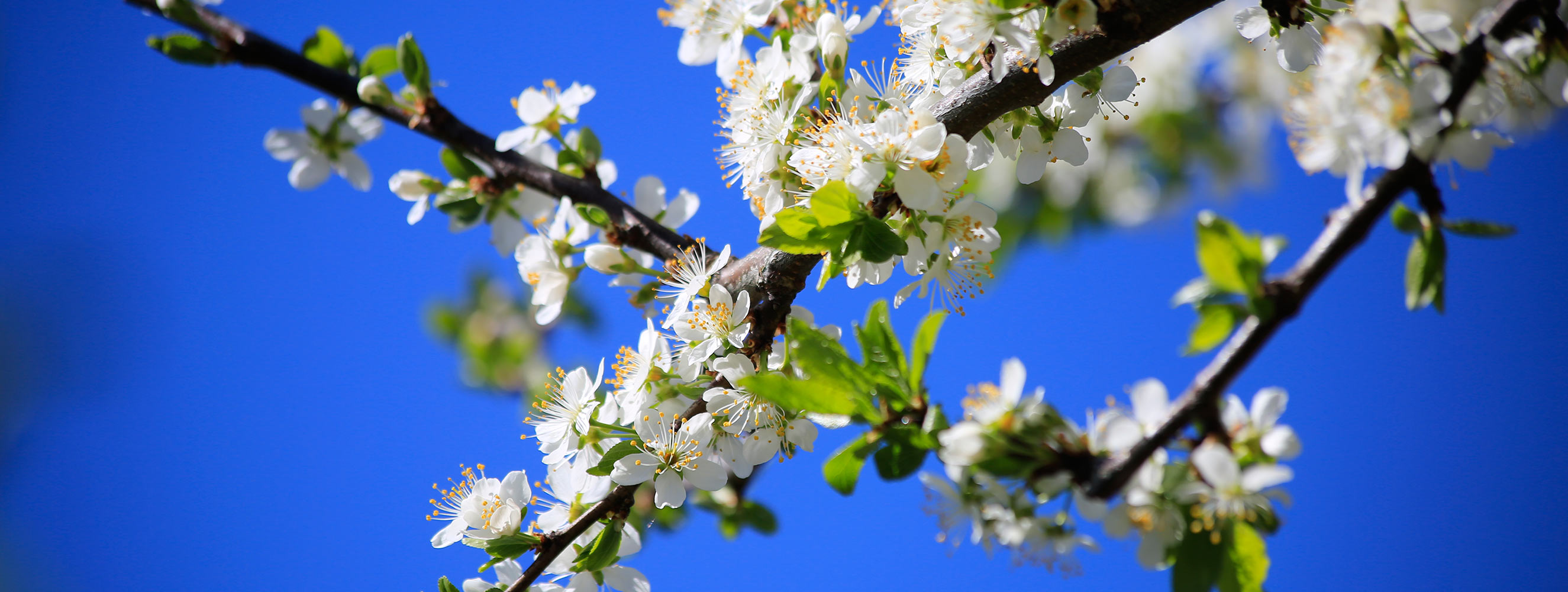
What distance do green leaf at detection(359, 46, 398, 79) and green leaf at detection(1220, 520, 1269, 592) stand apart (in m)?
1.68

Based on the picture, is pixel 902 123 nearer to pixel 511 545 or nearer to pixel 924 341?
pixel 924 341

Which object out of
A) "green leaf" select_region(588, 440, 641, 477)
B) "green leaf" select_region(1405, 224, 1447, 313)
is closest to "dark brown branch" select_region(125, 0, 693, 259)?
"green leaf" select_region(588, 440, 641, 477)

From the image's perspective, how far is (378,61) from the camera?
164 cm

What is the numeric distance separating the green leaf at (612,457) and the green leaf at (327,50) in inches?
42.0

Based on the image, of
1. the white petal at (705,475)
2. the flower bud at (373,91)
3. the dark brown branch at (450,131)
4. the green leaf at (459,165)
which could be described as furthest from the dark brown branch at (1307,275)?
the flower bud at (373,91)

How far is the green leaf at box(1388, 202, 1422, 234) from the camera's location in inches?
36.8

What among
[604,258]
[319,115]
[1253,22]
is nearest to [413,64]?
[319,115]

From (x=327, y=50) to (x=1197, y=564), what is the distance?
178cm

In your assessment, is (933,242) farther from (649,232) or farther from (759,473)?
(759,473)

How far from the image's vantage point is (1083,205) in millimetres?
4719

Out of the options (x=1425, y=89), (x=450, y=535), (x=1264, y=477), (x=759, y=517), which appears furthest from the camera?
(x=759, y=517)

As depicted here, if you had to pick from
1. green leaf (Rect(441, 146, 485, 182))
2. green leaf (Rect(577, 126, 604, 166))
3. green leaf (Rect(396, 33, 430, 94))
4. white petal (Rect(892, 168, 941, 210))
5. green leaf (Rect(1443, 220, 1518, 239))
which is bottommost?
green leaf (Rect(1443, 220, 1518, 239))

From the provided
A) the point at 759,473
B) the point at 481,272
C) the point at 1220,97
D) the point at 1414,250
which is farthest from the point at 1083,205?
the point at 1414,250

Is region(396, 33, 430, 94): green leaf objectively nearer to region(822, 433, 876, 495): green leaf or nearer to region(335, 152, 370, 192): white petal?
A: region(335, 152, 370, 192): white petal
